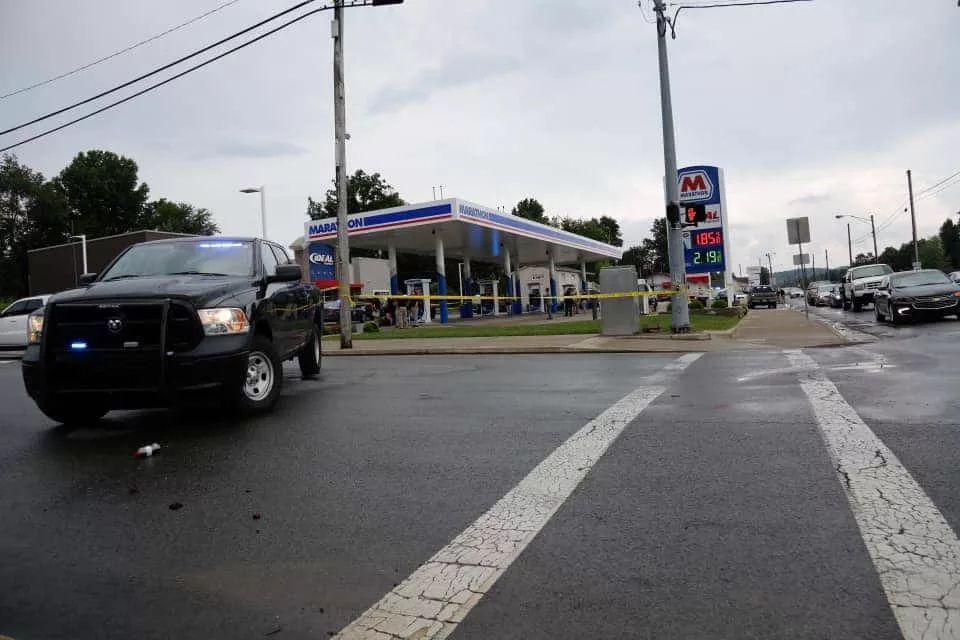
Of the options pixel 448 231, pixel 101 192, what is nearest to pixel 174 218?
pixel 101 192

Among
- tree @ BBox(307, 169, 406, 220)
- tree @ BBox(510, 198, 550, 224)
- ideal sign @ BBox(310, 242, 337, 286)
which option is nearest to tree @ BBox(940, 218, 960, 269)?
tree @ BBox(510, 198, 550, 224)

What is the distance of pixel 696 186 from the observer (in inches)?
899

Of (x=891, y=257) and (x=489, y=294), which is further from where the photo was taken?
(x=891, y=257)

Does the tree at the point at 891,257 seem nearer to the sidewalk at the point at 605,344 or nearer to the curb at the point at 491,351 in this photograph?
the sidewalk at the point at 605,344

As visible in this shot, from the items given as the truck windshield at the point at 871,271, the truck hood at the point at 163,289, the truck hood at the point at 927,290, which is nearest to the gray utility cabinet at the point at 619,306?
the truck hood at the point at 927,290

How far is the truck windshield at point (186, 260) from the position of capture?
7281mm

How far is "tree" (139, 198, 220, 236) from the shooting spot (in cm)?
7981

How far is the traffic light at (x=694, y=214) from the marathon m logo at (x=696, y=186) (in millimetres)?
6344

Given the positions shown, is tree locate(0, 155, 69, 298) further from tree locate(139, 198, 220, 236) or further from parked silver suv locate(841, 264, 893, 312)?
parked silver suv locate(841, 264, 893, 312)

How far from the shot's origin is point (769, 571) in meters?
2.82

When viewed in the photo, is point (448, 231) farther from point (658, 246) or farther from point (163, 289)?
point (658, 246)

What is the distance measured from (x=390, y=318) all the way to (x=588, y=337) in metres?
15.8

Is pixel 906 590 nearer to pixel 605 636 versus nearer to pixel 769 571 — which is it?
pixel 769 571

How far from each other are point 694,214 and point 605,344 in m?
4.63
